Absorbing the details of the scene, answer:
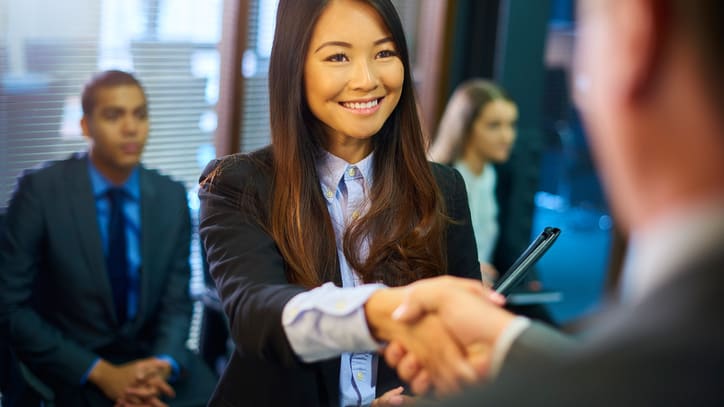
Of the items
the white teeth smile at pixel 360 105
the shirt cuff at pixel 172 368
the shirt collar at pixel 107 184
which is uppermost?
the white teeth smile at pixel 360 105

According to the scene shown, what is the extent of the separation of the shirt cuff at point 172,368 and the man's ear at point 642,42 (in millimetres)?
2464

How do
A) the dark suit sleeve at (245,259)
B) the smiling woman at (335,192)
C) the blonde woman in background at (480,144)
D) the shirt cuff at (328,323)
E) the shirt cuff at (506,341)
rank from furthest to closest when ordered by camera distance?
the blonde woman in background at (480,144) → the smiling woman at (335,192) → the dark suit sleeve at (245,259) → the shirt cuff at (328,323) → the shirt cuff at (506,341)

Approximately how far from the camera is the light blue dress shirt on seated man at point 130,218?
276cm

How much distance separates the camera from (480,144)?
4.03m

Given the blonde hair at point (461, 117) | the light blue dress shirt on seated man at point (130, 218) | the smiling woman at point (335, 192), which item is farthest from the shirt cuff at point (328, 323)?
the blonde hair at point (461, 117)

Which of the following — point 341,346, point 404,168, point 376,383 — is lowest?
point 376,383

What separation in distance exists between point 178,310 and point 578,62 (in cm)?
250

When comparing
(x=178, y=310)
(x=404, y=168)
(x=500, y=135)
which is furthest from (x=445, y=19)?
(x=404, y=168)

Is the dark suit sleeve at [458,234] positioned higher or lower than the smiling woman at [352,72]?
lower

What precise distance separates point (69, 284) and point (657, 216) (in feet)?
8.03

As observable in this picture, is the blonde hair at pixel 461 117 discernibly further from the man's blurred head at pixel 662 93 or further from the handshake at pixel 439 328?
the man's blurred head at pixel 662 93

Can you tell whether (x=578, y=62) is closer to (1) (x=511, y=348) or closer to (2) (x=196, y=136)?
(1) (x=511, y=348)

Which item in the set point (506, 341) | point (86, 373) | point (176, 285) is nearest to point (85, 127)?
point (176, 285)

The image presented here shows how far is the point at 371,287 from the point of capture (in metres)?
1.10
